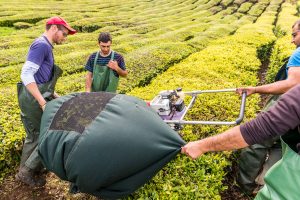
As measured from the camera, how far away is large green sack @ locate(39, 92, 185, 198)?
9.84 ft

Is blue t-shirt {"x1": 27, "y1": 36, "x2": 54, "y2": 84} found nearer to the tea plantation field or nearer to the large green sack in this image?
the large green sack

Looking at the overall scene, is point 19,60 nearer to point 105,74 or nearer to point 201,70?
point 201,70

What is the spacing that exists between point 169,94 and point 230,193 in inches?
82.5

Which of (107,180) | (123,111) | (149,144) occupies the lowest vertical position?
(107,180)

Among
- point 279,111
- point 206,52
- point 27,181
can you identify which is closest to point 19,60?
point 206,52

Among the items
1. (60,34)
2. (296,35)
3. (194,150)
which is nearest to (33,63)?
(60,34)

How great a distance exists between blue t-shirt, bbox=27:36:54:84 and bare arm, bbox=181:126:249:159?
7.96 feet

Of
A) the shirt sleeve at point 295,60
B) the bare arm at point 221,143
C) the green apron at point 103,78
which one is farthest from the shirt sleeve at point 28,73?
the shirt sleeve at point 295,60

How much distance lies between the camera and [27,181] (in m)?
4.87

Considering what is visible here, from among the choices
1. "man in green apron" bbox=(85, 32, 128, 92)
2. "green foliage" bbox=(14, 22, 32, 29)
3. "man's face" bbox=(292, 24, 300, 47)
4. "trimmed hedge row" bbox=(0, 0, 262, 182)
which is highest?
"man's face" bbox=(292, 24, 300, 47)

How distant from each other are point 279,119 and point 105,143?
1.57m

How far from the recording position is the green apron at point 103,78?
5477mm

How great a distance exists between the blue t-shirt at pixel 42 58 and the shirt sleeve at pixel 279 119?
9.94 ft

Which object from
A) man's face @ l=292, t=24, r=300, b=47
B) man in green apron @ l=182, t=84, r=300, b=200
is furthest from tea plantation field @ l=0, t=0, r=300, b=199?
man's face @ l=292, t=24, r=300, b=47
